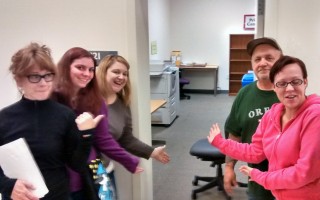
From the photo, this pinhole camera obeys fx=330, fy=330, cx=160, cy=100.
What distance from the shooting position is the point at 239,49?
8797 millimetres

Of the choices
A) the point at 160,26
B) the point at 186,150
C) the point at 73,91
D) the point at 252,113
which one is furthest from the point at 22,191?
the point at 160,26

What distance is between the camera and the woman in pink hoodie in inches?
52.1

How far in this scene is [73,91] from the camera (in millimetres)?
1729

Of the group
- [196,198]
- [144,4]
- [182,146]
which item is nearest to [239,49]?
[182,146]

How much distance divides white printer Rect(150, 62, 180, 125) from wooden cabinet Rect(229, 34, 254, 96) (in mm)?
3268

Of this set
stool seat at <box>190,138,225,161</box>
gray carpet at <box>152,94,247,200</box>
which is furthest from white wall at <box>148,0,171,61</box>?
stool seat at <box>190,138,225,161</box>

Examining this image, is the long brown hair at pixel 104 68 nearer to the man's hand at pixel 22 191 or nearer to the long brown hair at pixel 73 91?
the long brown hair at pixel 73 91

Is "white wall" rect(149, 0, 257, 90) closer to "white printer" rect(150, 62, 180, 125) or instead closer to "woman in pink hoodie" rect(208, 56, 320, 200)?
"white printer" rect(150, 62, 180, 125)

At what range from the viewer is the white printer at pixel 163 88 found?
5.77 metres

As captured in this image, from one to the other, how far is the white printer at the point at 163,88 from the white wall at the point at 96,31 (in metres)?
3.18

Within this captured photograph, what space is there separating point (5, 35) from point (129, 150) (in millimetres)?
1385

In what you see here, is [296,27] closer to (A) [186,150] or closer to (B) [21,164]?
(B) [21,164]

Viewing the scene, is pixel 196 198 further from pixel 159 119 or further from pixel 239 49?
pixel 239 49

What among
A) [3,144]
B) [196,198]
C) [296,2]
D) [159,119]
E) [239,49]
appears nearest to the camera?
[3,144]
